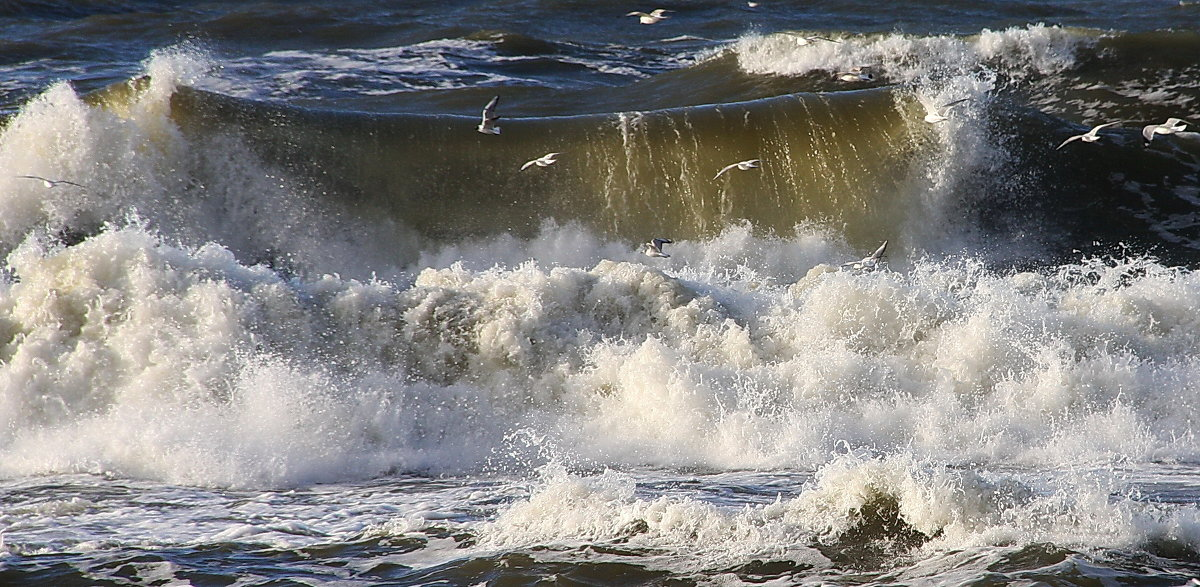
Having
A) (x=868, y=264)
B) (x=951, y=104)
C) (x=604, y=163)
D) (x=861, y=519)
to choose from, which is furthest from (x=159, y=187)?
(x=861, y=519)

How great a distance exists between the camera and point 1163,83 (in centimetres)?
1683

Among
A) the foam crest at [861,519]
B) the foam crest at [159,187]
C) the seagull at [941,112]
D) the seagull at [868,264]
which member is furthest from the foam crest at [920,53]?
the foam crest at [861,519]

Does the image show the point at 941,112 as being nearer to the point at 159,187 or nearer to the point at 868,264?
the point at 868,264

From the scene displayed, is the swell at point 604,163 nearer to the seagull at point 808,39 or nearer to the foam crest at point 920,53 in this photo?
the foam crest at point 920,53

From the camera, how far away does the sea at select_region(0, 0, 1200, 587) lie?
589cm

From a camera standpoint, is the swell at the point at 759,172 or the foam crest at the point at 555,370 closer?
the foam crest at the point at 555,370

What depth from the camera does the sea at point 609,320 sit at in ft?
19.3

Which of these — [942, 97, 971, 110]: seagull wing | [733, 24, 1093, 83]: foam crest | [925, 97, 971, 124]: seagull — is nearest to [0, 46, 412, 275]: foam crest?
[925, 97, 971, 124]: seagull

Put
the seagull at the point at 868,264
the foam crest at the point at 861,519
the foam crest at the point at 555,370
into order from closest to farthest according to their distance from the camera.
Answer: the foam crest at the point at 861,519 → the foam crest at the point at 555,370 → the seagull at the point at 868,264

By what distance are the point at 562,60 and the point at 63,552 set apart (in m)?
15.1

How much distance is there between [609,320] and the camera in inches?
386

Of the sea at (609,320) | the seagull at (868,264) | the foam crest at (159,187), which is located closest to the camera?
the sea at (609,320)

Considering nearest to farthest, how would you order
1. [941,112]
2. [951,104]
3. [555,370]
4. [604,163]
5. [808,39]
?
1. [555,370]
2. [951,104]
3. [941,112]
4. [604,163]
5. [808,39]

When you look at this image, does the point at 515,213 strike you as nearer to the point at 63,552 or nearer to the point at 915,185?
the point at 915,185
